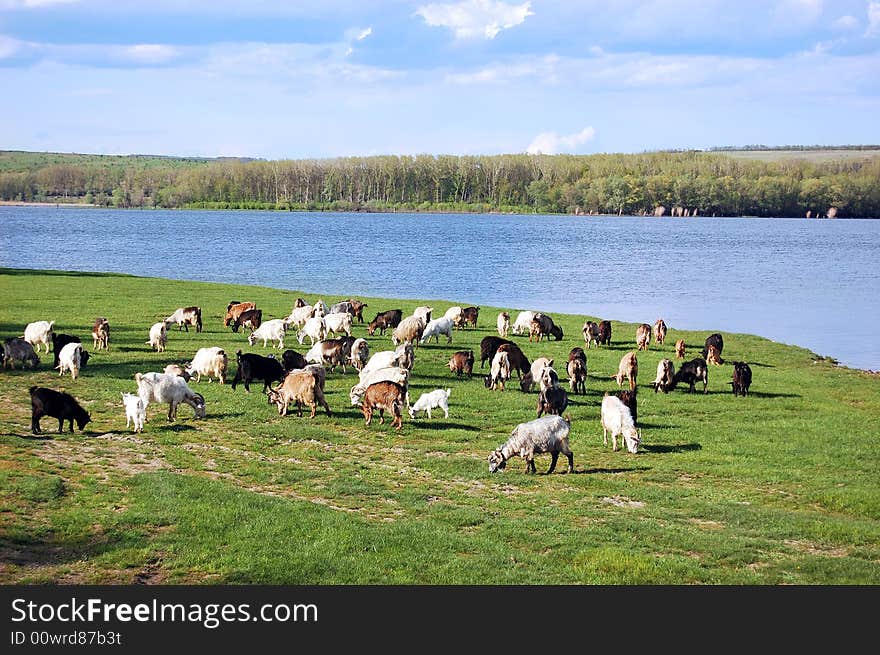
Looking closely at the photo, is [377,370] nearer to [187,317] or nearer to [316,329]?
[316,329]

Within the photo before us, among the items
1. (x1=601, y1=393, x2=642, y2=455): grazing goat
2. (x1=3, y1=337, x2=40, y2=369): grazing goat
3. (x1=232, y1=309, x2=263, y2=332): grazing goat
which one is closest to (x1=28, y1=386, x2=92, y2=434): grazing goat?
(x1=3, y1=337, x2=40, y2=369): grazing goat

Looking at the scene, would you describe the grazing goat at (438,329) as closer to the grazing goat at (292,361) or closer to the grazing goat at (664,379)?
the grazing goat at (292,361)

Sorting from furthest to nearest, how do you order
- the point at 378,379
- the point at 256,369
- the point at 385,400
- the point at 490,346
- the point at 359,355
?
the point at 490,346 → the point at 359,355 → the point at 256,369 → the point at 378,379 → the point at 385,400

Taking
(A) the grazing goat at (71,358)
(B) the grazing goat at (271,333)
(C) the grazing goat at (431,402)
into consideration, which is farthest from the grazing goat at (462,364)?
(A) the grazing goat at (71,358)

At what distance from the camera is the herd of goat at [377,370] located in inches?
677

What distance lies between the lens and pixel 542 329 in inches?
1256

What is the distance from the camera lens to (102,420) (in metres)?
18.5

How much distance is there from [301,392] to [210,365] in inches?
188

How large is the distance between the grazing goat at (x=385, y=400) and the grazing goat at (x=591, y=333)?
1365cm

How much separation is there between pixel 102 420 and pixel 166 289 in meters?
29.8

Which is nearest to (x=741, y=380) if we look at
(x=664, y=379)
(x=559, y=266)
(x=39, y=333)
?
(x=664, y=379)

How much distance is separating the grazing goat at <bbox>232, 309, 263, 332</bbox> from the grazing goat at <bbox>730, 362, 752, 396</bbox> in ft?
53.7
